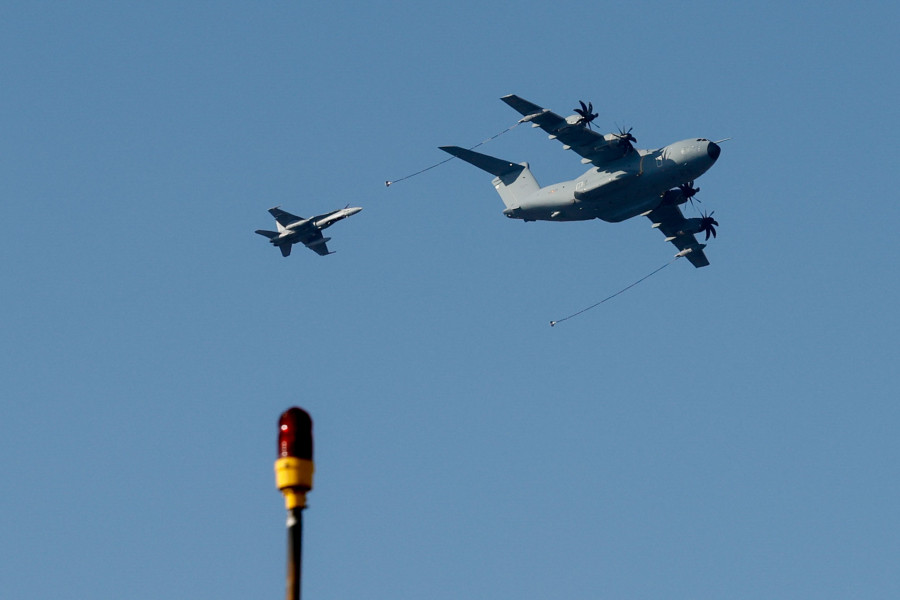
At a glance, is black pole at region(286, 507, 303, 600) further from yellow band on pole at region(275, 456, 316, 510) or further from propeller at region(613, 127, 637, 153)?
propeller at region(613, 127, 637, 153)

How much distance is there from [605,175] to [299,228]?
1046 inches

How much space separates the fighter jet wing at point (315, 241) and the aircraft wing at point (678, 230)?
26295mm

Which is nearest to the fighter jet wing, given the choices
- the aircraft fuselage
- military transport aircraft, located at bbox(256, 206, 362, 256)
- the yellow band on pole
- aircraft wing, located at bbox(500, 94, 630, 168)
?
military transport aircraft, located at bbox(256, 206, 362, 256)

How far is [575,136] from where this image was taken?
302ft

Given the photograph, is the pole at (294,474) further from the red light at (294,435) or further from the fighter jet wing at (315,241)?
the fighter jet wing at (315,241)

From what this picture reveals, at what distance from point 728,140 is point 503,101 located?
15.8 m

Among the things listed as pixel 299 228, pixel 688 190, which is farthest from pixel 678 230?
pixel 299 228

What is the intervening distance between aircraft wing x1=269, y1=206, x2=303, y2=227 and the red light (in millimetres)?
84537

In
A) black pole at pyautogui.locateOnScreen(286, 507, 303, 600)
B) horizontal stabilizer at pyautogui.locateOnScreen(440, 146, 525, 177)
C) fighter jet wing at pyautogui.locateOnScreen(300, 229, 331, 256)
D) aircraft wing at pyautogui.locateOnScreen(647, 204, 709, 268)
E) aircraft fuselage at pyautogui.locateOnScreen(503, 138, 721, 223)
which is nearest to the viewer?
black pole at pyautogui.locateOnScreen(286, 507, 303, 600)

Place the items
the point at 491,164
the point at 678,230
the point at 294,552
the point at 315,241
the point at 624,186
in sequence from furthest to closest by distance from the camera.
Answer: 1. the point at 315,241
2. the point at 678,230
3. the point at 491,164
4. the point at 624,186
5. the point at 294,552

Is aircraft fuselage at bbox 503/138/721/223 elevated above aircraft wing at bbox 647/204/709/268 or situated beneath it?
situated beneath

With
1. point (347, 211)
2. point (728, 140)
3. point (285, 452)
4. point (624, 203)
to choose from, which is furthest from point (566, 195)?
point (285, 452)

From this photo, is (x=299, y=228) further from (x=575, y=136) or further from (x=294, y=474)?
(x=294, y=474)

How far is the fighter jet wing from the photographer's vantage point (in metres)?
105
